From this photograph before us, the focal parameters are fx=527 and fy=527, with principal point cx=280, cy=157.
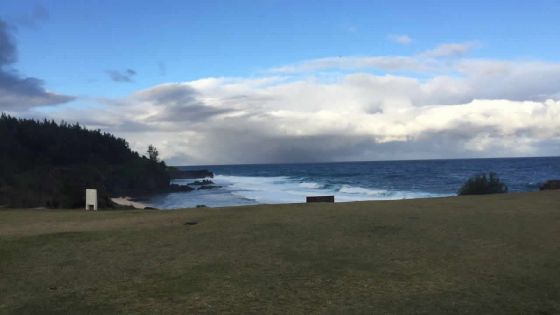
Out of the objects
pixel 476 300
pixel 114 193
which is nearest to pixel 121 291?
pixel 476 300

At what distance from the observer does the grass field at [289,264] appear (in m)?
5.30

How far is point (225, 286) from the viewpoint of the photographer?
587 centimetres

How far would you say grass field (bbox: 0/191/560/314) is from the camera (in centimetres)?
530

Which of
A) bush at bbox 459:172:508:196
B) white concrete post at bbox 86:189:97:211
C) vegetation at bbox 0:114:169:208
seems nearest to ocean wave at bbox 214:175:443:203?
bush at bbox 459:172:508:196

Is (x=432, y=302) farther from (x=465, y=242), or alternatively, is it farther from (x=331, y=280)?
(x=465, y=242)

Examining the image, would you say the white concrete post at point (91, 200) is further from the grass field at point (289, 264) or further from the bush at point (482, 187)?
the bush at point (482, 187)

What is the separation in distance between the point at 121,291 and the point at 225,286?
3.70ft

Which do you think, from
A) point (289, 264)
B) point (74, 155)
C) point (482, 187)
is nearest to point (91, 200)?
point (289, 264)

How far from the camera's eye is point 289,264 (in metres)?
6.95

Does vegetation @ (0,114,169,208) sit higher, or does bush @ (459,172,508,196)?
vegetation @ (0,114,169,208)

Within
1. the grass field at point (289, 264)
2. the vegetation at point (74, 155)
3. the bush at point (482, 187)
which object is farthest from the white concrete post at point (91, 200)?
the vegetation at point (74, 155)

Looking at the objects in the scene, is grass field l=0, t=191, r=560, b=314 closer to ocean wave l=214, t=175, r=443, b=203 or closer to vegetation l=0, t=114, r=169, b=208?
ocean wave l=214, t=175, r=443, b=203

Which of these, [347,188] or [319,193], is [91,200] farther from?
[347,188]

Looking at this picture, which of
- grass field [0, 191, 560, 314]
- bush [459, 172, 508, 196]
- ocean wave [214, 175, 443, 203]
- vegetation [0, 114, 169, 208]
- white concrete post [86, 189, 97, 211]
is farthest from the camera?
vegetation [0, 114, 169, 208]
